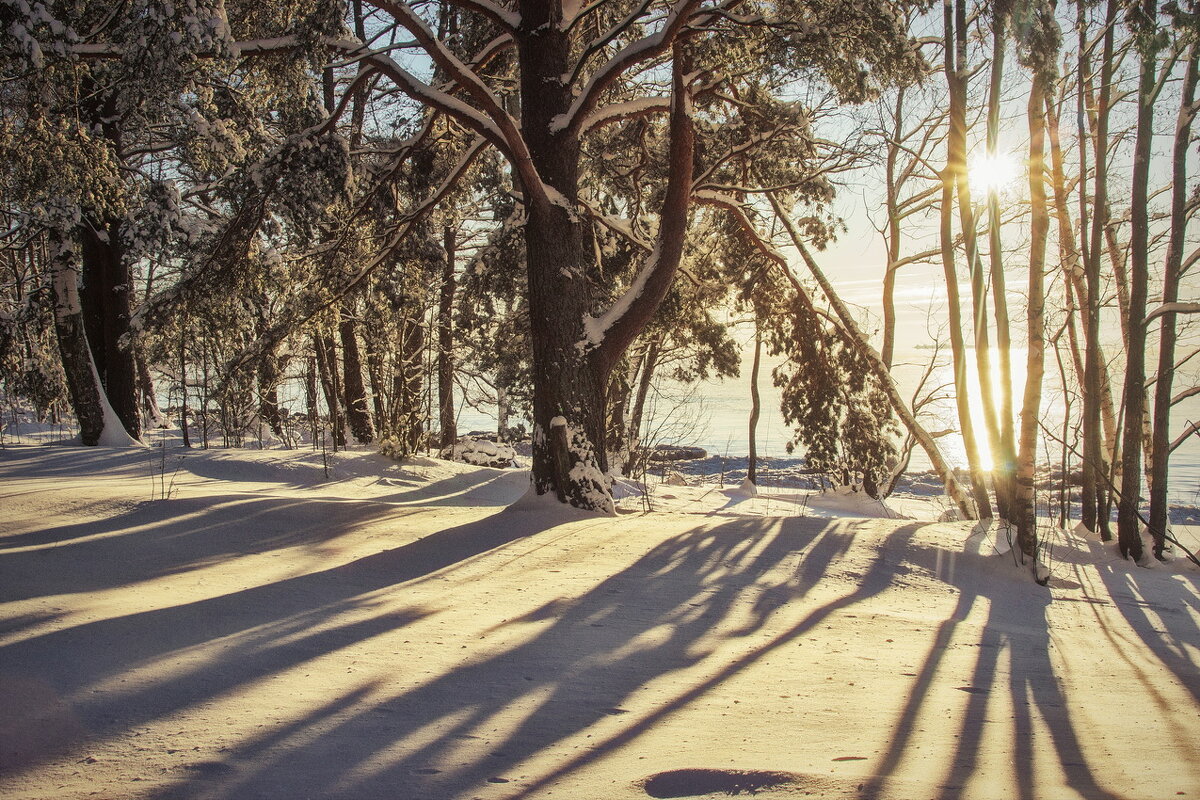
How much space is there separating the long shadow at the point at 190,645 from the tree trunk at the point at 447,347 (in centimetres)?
879

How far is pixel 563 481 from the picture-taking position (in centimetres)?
710

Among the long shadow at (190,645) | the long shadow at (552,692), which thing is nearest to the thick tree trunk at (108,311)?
the long shadow at (190,645)

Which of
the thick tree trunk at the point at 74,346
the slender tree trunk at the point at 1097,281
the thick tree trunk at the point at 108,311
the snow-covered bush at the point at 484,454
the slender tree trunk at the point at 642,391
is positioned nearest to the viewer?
the slender tree trunk at the point at 1097,281

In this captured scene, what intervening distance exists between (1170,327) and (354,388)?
43.8 feet

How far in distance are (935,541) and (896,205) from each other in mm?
11109

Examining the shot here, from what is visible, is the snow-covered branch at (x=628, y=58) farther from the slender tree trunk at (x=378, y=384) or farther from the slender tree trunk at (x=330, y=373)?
the slender tree trunk at (x=330, y=373)

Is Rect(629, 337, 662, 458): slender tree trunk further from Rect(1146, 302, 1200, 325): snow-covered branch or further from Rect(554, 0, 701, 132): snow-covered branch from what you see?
Rect(1146, 302, 1200, 325): snow-covered branch

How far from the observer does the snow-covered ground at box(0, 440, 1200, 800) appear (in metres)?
2.63

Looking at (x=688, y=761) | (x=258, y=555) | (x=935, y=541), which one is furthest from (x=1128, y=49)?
(x=258, y=555)

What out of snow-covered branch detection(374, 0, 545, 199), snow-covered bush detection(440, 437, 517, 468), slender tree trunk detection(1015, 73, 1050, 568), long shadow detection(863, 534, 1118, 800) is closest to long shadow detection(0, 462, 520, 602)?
snow-covered branch detection(374, 0, 545, 199)

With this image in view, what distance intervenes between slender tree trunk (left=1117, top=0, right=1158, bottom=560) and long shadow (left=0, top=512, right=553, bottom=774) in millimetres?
6396

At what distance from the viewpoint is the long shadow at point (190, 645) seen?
9.65 feet

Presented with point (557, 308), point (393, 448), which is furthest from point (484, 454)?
point (557, 308)

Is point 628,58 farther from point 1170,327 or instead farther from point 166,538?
point 1170,327
